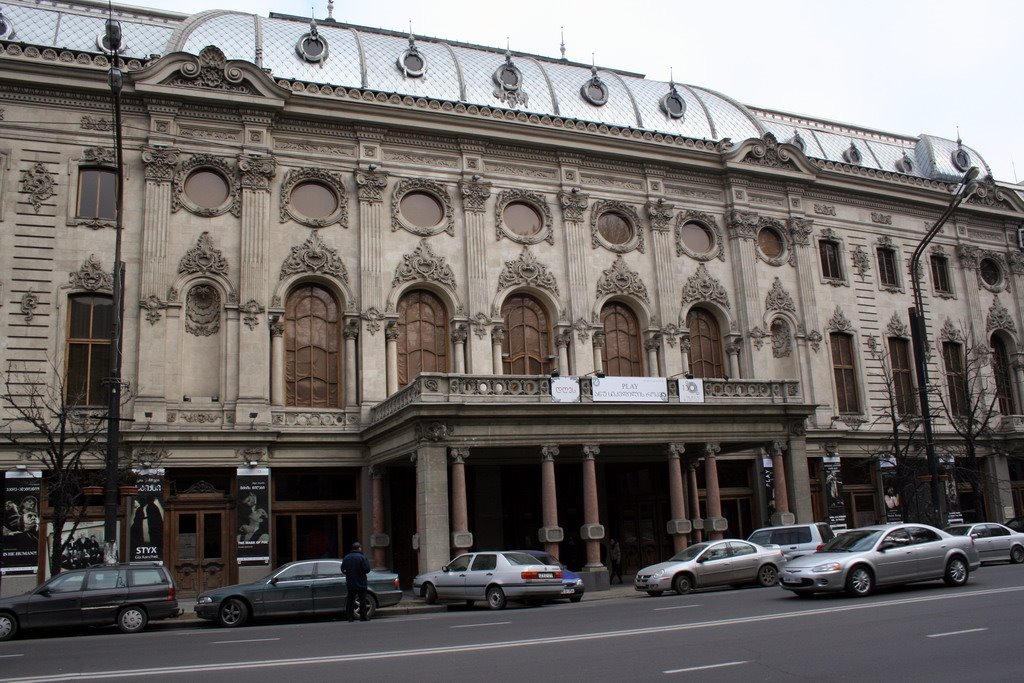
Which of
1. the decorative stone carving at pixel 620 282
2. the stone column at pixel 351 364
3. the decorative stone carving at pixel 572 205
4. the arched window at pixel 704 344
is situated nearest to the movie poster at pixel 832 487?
the arched window at pixel 704 344

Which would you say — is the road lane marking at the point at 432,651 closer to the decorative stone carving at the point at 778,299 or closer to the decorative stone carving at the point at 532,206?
the decorative stone carving at the point at 532,206

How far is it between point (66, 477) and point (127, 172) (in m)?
11.5

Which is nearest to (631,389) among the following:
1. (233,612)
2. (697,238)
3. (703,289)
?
(703,289)

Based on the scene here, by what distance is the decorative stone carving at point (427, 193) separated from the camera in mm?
33156

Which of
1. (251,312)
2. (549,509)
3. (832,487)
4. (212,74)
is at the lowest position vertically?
(549,509)

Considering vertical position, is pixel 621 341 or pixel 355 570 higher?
pixel 621 341

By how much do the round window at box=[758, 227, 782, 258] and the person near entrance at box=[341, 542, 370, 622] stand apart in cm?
2510

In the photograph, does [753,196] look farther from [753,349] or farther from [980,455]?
[980,455]

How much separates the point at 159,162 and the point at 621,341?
59.7 ft

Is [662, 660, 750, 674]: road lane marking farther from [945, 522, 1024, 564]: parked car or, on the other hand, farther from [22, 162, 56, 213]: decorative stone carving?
[22, 162, 56, 213]: decorative stone carving

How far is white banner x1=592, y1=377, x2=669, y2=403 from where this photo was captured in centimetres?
2753

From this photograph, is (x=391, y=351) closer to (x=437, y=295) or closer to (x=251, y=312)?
(x=437, y=295)

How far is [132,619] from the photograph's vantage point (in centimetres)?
1973

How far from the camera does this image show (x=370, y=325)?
104 feet
